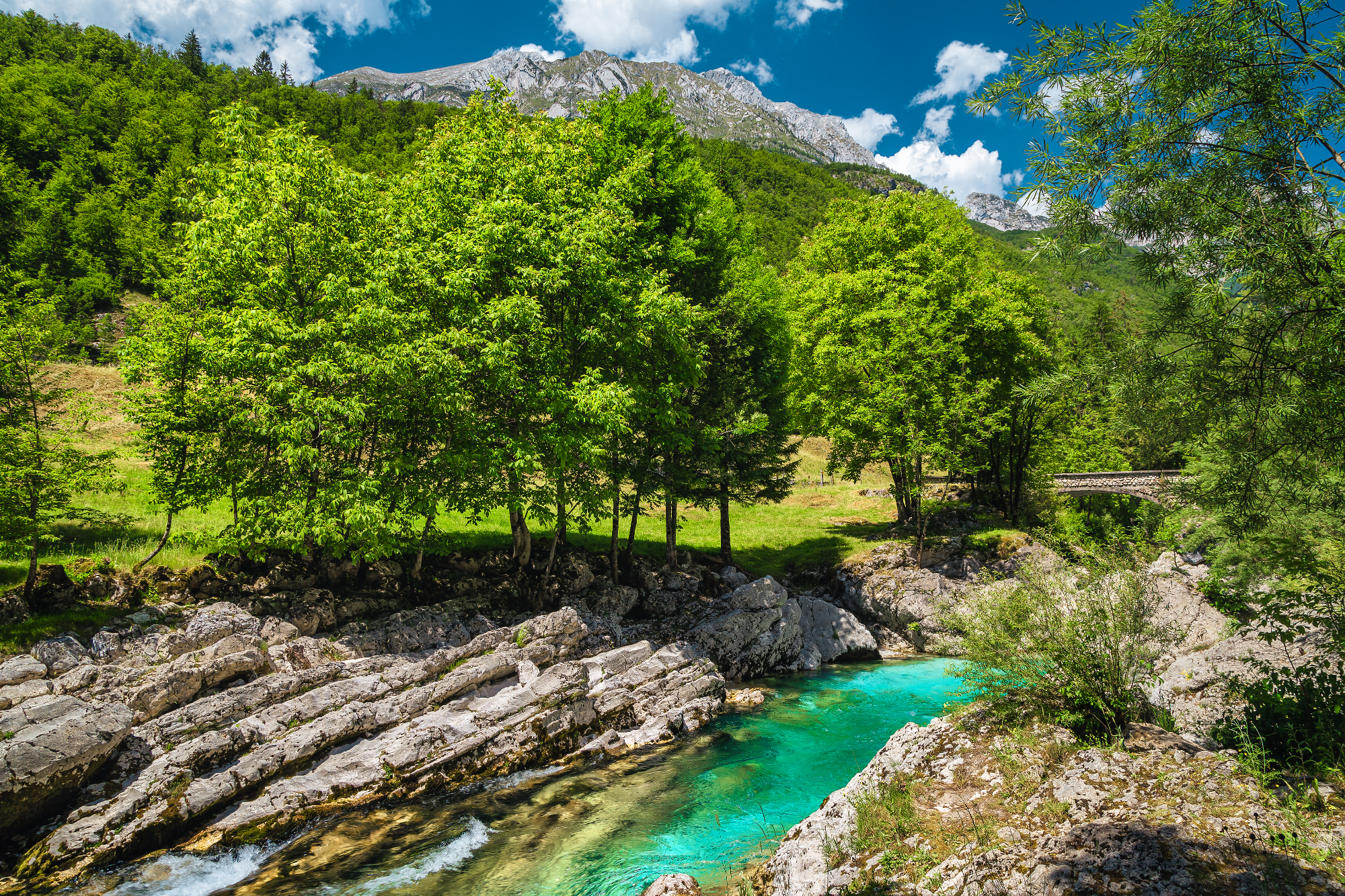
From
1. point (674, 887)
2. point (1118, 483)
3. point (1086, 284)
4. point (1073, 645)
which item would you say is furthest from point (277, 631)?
point (1086, 284)

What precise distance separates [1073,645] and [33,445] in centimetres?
1993

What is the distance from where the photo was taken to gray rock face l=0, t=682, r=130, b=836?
8.98 m

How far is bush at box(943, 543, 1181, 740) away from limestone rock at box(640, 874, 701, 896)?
194 inches

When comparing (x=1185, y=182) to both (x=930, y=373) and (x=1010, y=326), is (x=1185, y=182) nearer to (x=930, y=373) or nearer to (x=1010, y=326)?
(x=930, y=373)

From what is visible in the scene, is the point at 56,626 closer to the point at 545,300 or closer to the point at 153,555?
the point at 153,555

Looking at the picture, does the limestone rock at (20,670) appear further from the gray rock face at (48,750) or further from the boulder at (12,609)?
the boulder at (12,609)

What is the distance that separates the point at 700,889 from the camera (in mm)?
7934

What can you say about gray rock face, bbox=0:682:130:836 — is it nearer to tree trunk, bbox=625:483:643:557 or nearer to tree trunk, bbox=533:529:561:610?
tree trunk, bbox=533:529:561:610

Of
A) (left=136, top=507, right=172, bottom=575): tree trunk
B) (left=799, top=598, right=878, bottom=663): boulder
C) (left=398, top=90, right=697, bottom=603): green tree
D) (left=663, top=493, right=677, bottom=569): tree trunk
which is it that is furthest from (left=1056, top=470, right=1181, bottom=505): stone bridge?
(left=136, top=507, right=172, bottom=575): tree trunk

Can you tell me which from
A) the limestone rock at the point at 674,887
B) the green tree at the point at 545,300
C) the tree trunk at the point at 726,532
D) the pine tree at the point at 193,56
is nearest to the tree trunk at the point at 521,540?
the green tree at the point at 545,300

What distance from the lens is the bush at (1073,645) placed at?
810 centimetres

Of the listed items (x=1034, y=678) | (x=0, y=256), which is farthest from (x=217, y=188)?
(x=0, y=256)

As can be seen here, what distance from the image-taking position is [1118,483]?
33750mm

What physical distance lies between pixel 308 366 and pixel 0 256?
7138cm
